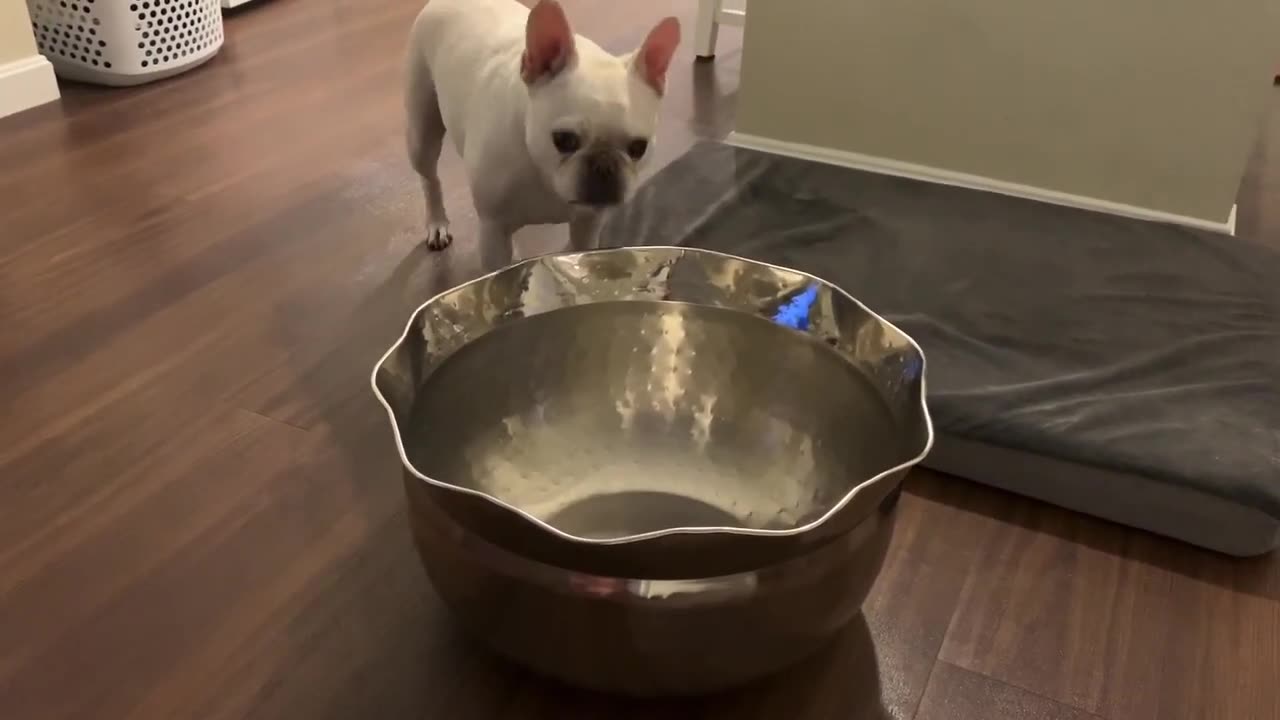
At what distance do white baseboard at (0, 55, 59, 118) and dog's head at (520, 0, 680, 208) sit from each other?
150 cm

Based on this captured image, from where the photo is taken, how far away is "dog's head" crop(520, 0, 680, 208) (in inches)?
46.8

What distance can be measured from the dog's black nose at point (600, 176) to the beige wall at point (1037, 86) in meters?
0.86

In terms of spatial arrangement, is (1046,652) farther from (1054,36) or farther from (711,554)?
(1054,36)

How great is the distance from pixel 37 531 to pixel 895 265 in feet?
3.81

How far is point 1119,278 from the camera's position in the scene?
151 centimetres

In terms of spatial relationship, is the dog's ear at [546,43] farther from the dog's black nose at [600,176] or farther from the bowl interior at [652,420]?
the bowl interior at [652,420]

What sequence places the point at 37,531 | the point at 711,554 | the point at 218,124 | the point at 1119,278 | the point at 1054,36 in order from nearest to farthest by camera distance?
the point at 711,554 < the point at 37,531 < the point at 1119,278 < the point at 1054,36 < the point at 218,124

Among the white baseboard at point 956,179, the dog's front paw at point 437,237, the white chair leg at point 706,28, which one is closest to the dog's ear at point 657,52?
the dog's front paw at point 437,237

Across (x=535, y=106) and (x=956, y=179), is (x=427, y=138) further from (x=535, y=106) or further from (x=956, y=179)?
(x=956, y=179)

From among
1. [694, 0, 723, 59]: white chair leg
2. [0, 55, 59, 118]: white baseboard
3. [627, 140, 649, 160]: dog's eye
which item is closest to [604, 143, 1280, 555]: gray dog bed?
[627, 140, 649, 160]: dog's eye

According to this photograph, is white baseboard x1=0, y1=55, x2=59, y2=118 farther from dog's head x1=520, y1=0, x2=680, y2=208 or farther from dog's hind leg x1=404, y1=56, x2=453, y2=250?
dog's head x1=520, y1=0, x2=680, y2=208

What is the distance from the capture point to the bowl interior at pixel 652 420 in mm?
1040

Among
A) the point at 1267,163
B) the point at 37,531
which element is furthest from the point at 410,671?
the point at 1267,163

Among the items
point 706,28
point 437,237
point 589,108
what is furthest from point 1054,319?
point 706,28
